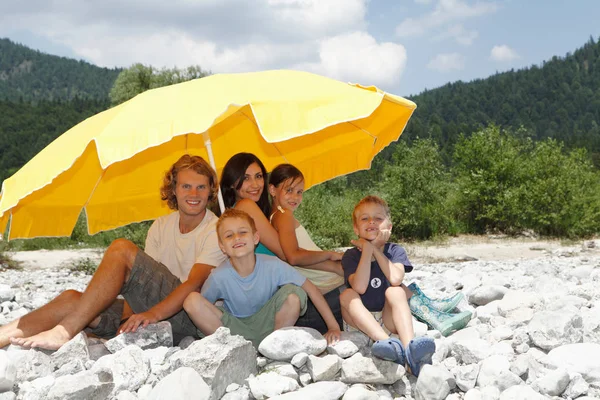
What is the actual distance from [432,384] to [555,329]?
1080mm

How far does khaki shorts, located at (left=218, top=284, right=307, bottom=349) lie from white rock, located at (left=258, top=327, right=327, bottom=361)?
0.20 metres

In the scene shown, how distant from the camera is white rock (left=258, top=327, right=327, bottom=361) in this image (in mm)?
3250

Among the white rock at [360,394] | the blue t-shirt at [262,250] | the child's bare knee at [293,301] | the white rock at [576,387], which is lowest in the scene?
the white rock at [576,387]

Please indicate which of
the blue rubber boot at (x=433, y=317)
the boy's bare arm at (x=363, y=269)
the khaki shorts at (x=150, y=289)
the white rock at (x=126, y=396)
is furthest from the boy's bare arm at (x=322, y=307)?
the white rock at (x=126, y=396)

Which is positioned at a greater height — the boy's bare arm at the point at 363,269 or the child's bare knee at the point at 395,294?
the boy's bare arm at the point at 363,269

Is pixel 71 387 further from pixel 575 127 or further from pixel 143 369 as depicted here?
pixel 575 127

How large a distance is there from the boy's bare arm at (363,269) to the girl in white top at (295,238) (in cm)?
41

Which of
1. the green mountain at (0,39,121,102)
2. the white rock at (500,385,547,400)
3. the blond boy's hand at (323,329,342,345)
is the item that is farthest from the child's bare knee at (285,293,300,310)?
the green mountain at (0,39,121,102)

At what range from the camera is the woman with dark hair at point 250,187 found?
3.81m

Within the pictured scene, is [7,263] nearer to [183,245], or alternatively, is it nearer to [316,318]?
[183,245]

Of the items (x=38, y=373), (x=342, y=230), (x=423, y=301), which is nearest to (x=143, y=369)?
(x=38, y=373)

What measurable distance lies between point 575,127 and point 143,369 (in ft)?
362

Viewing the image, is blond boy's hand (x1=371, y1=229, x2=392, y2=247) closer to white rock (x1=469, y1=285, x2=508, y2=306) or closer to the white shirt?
the white shirt

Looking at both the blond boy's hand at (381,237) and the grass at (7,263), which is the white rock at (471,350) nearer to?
the blond boy's hand at (381,237)
